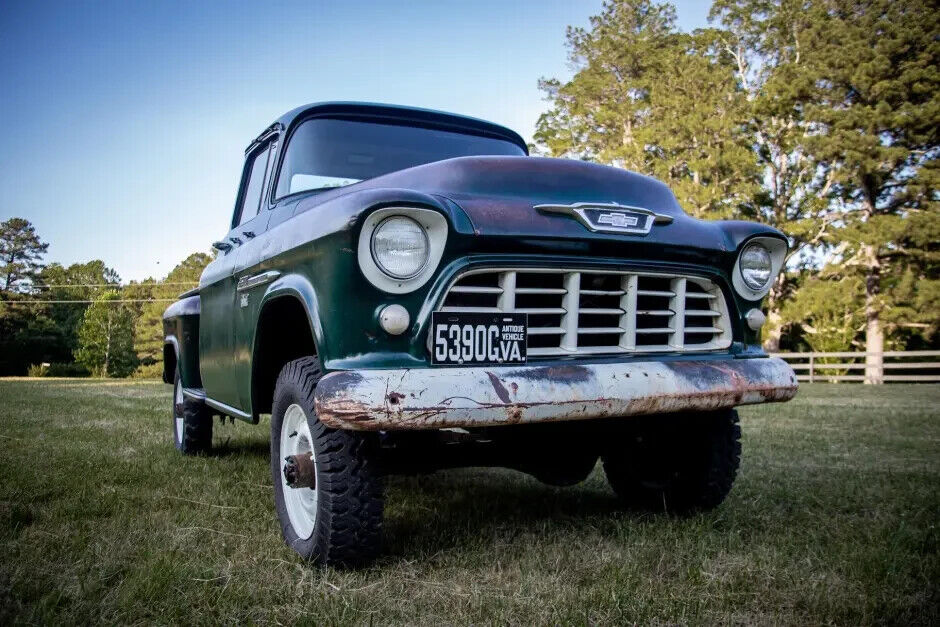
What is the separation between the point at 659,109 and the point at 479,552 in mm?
25582

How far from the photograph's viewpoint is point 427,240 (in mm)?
2322

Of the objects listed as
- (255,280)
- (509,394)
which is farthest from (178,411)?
(509,394)

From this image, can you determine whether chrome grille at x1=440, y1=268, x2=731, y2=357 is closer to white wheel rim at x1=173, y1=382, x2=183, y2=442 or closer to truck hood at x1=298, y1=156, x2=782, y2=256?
truck hood at x1=298, y1=156, x2=782, y2=256

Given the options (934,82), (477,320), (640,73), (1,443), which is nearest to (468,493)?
(477,320)

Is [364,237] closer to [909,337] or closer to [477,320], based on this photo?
[477,320]

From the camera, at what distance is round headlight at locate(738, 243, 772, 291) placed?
305cm

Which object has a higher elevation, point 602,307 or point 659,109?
point 659,109

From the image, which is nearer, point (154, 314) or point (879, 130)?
point (879, 130)

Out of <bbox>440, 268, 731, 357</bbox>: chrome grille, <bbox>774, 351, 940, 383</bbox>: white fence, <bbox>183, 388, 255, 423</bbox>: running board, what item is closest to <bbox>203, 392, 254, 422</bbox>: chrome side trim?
<bbox>183, 388, 255, 423</bbox>: running board

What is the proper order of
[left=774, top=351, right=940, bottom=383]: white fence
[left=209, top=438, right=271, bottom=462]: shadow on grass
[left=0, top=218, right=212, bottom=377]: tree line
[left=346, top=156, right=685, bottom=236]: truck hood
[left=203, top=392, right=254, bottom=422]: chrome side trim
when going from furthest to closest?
[left=0, top=218, right=212, bottom=377]: tree line, [left=774, top=351, right=940, bottom=383]: white fence, [left=209, top=438, right=271, bottom=462]: shadow on grass, [left=203, top=392, right=254, bottom=422]: chrome side trim, [left=346, top=156, right=685, bottom=236]: truck hood

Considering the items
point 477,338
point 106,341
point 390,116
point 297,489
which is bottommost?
point 106,341

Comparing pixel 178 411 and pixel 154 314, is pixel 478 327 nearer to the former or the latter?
pixel 178 411

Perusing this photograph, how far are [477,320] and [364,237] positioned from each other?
45cm

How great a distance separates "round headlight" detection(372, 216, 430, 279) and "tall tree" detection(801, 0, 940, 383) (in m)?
20.4
